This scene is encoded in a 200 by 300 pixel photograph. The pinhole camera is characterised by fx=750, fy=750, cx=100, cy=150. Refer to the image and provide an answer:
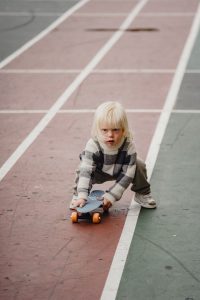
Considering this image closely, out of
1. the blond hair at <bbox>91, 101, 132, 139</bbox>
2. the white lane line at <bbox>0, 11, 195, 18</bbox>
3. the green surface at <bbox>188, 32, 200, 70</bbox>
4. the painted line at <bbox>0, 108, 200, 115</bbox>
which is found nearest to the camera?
the blond hair at <bbox>91, 101, 132, 139</bbox>

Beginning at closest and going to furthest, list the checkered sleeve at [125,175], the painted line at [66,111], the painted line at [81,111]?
1. the checkered sleeve at [125,175]
2. the painted line at [81,111]
3. the painted line at [66,111]

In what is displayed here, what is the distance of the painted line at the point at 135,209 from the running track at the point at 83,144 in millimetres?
12

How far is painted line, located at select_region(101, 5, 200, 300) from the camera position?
5.98 m

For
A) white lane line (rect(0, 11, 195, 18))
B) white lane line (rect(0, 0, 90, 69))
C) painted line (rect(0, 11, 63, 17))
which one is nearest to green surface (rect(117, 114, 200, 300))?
white lane line (rect(0, 0, 90, 69))

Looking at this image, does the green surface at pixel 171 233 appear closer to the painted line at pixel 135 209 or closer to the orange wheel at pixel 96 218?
the painted line at pixel 135 209

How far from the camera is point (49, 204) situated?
300 inches

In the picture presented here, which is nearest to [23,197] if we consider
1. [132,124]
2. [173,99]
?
[132,124]

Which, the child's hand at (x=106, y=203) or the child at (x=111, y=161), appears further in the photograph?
the child's hand at (x=106, y=203)

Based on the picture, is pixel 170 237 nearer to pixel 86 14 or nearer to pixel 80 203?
pixel 80 203

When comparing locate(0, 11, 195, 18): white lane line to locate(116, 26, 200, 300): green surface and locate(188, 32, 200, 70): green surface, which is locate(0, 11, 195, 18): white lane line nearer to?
locate(188, 32, 200, 70): green surface

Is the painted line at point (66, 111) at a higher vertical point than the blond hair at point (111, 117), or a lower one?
lower

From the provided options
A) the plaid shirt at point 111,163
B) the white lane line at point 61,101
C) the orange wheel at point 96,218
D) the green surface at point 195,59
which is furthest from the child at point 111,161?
the green surface at point 195,59

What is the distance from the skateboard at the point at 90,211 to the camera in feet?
23.4

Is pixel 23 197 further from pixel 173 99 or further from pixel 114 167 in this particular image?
pixel 173 99
